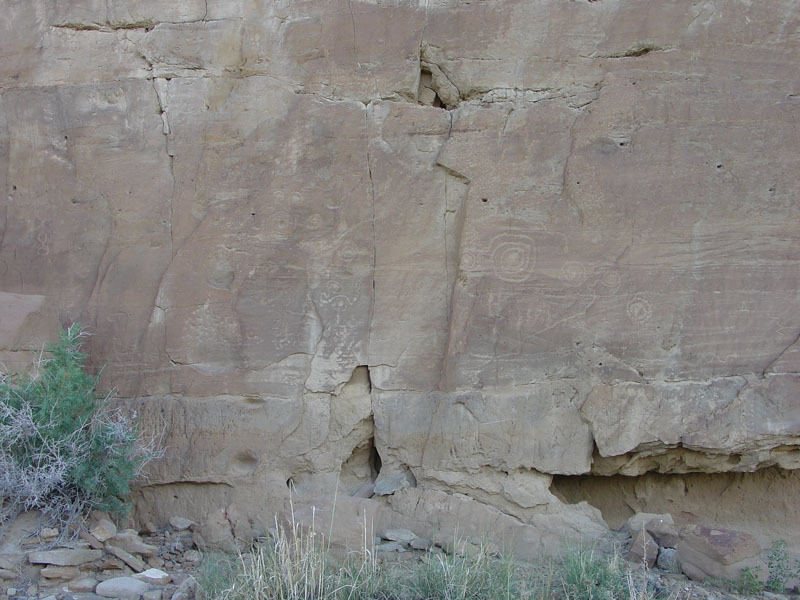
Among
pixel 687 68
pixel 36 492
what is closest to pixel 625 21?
pixel 687 68

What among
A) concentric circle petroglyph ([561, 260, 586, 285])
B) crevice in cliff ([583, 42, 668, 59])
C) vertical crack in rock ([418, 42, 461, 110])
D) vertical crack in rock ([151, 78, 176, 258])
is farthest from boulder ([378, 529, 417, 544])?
crevice in cliff ([583, 42, 668, 59])

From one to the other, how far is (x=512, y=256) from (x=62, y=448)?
2865 millimetres

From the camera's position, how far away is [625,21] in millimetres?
5062

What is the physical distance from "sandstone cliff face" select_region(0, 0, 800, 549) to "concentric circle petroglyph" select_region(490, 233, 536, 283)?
14 mm

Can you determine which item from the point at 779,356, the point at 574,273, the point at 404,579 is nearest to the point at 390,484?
the point at 404,579

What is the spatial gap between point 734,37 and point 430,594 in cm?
375

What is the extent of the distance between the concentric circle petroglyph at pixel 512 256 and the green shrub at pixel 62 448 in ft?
7.87

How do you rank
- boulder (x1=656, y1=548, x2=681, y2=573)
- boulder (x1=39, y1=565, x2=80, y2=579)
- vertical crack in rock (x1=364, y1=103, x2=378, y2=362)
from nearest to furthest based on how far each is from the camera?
1. boulder (x1=39, y1=565, x2=80, y2=579)
2. boulder (x1=656, y1=548, x2=681, y2=573)
3. vertical crack in rock (x1=364, y1=103, x2=378, y2=362)

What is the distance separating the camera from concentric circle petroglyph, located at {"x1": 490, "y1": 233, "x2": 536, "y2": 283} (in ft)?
16.2

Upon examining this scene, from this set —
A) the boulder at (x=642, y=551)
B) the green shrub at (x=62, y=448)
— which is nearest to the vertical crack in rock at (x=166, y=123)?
the green shrub at (x=62, y=448)

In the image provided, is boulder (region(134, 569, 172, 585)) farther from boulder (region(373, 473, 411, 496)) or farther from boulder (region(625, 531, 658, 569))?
boulder (region(625, 531, 658, 569))

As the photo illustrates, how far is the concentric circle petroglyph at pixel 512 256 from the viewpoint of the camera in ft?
16.2

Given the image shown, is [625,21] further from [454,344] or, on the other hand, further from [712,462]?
[712,462]

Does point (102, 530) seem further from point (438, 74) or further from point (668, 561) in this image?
point (438, 74)
